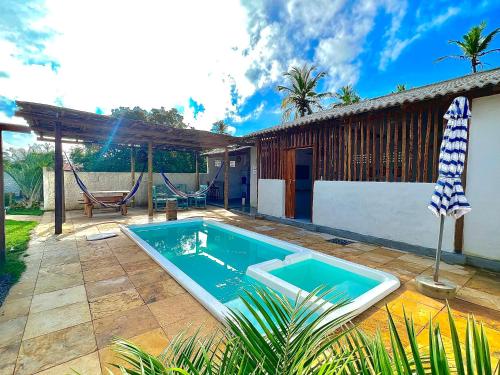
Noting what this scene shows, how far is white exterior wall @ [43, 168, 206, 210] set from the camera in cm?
826

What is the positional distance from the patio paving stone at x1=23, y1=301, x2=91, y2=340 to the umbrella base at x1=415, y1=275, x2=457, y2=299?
361 centimetres

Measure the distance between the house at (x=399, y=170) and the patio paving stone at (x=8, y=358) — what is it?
532 centimetres

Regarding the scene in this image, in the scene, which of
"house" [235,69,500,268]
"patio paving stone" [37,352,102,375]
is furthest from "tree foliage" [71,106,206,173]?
"patio paving stone" [37,352,102,375]

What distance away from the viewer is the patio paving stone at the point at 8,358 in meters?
1.62

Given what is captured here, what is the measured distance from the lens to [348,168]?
5316mm

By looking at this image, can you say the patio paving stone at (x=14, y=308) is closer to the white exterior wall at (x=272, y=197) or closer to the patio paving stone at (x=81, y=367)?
the patio paving stone at (x=81, y=367)

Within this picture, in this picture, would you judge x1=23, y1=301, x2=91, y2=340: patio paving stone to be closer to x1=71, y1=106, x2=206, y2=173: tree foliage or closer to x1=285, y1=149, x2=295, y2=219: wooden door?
x1=285, y1=149, x2=295, y2=219: wooden door

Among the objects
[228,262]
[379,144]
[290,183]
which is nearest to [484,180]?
[379,144]

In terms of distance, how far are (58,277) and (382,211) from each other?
18.1 feet

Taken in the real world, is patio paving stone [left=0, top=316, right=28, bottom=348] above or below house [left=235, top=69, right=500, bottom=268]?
below

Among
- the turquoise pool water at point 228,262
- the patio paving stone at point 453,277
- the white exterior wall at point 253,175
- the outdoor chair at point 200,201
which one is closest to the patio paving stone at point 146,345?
the turquoise pool water at point 228,262

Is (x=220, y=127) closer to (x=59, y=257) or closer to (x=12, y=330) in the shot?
(x=59, y=257)

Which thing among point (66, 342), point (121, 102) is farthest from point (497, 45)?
point (121, 102)

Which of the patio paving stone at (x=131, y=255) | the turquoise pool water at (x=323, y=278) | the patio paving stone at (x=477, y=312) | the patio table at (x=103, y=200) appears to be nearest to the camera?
the patio paving stone at (x=477, y=312)
